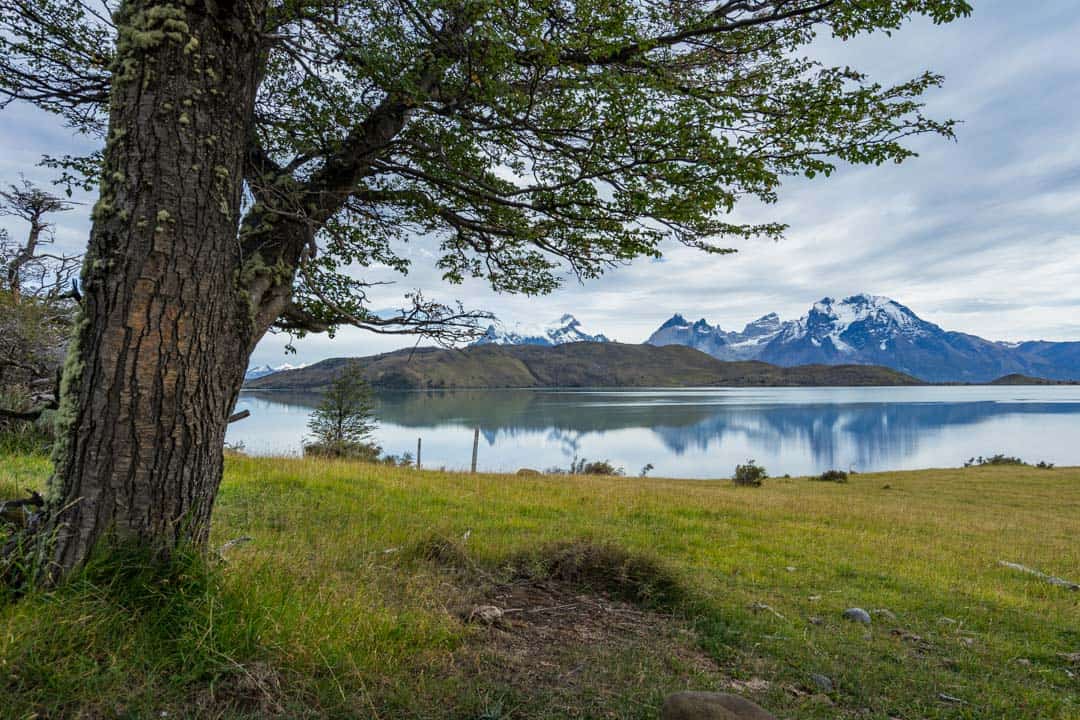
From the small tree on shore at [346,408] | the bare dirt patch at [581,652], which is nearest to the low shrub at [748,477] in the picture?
the bare dirt patch at [581,652]

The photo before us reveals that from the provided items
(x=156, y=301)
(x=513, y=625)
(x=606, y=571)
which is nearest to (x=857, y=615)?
(x=606, y=571)

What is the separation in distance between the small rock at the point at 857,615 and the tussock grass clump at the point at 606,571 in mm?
1917

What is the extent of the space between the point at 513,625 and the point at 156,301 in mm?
3659

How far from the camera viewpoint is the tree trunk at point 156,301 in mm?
3342

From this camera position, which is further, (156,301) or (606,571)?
(606,571)

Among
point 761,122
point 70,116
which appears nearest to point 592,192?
point 761,122

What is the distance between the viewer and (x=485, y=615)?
4.63m

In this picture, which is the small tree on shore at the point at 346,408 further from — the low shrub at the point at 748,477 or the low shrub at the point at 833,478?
the low shrub at the point at 833,478

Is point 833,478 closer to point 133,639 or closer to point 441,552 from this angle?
point 441,552

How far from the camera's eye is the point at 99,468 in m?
3.32

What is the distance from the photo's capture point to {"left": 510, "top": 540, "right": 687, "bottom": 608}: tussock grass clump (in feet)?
18.9

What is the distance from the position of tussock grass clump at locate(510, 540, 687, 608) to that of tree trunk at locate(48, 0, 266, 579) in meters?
3.61

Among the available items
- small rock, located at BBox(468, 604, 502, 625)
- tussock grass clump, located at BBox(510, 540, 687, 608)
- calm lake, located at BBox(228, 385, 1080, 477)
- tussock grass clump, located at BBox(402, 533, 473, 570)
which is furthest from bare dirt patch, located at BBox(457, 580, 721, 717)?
calm lake, located at BBox(228, 385, 1080, 477)

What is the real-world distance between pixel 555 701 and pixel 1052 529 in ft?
61.9
